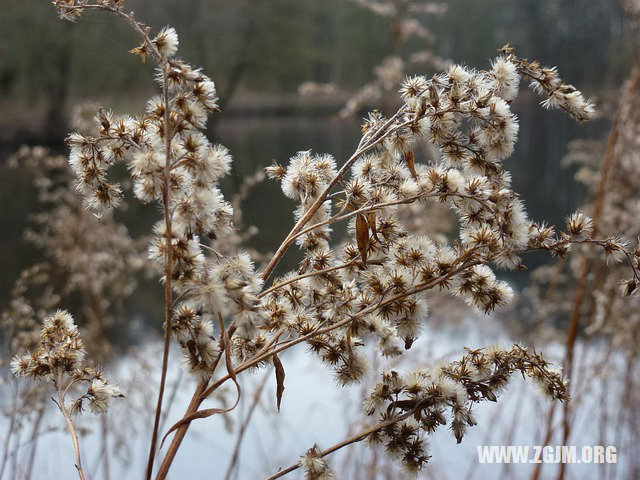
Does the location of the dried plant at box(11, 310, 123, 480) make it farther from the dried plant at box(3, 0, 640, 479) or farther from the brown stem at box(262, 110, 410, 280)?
the brown stem at box(262, 110, 410, 280)

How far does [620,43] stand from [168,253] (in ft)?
11.6

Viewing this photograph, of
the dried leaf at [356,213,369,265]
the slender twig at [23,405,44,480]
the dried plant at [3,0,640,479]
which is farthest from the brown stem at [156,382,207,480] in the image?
the slender twig at [23,405,44,480]

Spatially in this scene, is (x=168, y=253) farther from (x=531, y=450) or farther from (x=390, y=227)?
(x=531, y=450)

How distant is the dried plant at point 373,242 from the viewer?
0.47 meters

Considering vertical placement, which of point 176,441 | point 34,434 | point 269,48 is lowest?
point 176,441

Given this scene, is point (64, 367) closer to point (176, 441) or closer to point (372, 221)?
point (176, 441)

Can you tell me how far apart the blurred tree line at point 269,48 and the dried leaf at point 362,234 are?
2.61m

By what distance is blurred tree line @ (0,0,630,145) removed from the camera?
3.26 m

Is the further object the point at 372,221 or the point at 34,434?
the point at 34,434

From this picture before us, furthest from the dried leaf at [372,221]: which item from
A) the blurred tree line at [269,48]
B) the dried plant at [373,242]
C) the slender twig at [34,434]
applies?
the blurred tree line at [269,48]

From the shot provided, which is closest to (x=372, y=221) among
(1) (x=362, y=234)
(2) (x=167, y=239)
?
(1) (x=362, y=234)

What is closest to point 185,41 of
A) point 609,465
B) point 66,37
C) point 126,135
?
point 66,37

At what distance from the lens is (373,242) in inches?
20.5

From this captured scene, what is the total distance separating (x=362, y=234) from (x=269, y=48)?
335 centimetres
